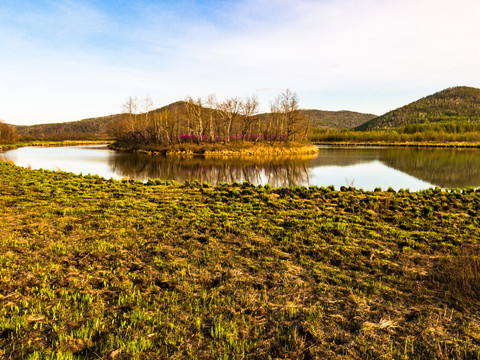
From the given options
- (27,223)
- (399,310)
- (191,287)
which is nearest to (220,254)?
(191,287)

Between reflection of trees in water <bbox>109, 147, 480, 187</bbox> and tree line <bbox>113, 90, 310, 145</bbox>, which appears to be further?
tree line <bbox>113, 90, 310, 145</bbox>

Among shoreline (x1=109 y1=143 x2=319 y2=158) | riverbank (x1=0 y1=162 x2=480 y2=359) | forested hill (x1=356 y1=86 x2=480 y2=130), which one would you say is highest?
forested hill (x1=356 y1=86 x2=480 y2=130)

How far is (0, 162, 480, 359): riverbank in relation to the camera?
3209mm

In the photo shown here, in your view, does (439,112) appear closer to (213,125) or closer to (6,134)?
(213,125)

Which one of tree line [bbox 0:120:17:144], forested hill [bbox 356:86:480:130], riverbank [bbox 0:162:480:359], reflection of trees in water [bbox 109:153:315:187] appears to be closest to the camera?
riverbank [bbox 0:162:480:359]

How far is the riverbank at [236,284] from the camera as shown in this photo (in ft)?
10.5

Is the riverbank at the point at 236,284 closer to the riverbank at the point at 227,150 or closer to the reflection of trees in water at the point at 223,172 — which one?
the reflection of trees in water at the point at 223,172

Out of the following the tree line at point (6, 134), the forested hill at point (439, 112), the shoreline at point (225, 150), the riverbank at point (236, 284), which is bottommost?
the riverbank at point (236, 284)

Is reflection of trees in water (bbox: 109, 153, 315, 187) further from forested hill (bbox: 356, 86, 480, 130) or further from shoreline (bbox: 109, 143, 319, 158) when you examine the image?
forested hill (bbox: 356, 86, 480, 130)

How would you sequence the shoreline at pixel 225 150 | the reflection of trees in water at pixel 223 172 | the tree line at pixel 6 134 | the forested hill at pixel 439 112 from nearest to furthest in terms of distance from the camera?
the reflection of trees in water at pixel 223 172
the shoreline at pixel 225 150
the tree line at pixel 6 134
the forested hill at pixel 439 112

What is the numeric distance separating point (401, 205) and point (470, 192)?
Result: 651cm

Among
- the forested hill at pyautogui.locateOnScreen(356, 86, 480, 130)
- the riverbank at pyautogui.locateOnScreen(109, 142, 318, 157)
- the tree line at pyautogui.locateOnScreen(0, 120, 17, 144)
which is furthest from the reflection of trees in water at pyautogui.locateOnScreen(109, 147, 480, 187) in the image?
the forested hill at pyautogui.locateOnScreen(356, 86, 480, 130)

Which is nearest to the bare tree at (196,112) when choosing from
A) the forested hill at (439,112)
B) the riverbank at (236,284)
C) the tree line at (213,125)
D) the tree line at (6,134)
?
the tree line at (213,125)

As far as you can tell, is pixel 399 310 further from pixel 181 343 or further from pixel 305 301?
pixel 181 343
